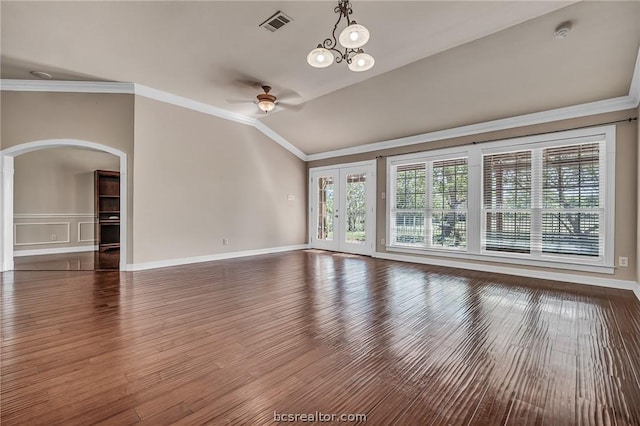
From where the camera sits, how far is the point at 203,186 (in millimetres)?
5680

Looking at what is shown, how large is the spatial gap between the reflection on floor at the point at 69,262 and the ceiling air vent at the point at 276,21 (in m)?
4.70

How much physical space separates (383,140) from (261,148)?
2.83 m

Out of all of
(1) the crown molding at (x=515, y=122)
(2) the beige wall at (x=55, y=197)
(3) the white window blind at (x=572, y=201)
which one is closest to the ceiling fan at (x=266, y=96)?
(1) the crown molding at (x=515, y=122)

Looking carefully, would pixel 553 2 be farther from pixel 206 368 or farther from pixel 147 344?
pixel 147 344

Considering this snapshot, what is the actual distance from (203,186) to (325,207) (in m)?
3.25

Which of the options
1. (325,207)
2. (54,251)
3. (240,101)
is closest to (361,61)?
(240,101)

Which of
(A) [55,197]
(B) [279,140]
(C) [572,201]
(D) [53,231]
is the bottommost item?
(D) [53,231]

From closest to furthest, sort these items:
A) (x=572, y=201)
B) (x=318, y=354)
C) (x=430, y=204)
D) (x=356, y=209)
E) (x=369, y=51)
Answer: (x=318, y=354), (x=369, y=51), (x=572, y=201), (x=430, y=204), (x=356, y=209)

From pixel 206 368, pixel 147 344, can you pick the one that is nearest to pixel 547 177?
pixel 206 368

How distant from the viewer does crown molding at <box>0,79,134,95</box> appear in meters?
4.46

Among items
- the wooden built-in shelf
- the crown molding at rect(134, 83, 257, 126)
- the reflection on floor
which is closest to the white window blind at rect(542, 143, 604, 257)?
the crown molding at rect(134, 83, 257, 126)

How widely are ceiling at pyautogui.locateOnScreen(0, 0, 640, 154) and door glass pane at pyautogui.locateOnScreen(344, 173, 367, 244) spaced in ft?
6.75

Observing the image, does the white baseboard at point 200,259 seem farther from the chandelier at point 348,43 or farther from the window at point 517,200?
the chandelier at point 348,43

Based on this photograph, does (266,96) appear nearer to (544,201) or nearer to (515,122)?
(515,122)
